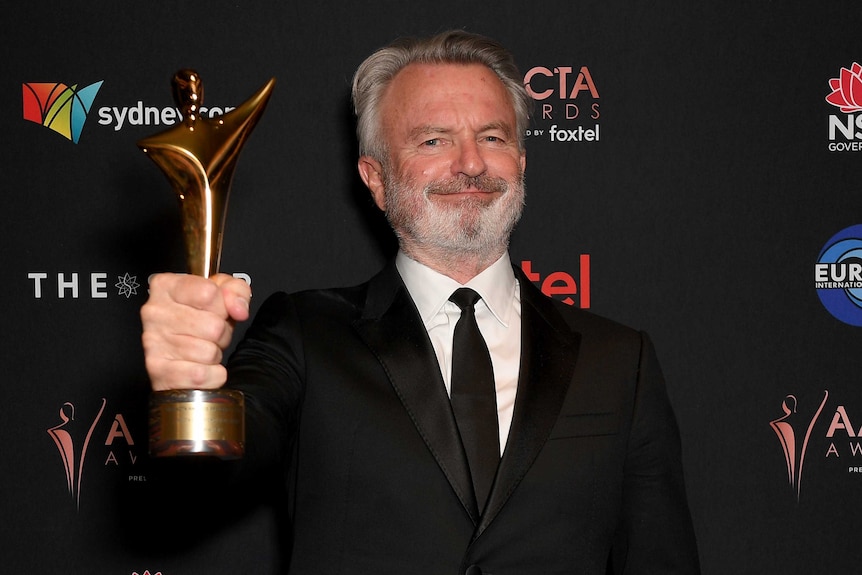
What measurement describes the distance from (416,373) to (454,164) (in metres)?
0.42

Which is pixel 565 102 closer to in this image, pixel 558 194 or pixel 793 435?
pixel 558 194

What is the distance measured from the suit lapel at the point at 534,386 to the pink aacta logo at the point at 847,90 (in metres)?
0.95

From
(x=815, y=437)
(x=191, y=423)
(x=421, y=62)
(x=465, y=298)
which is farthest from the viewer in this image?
(x=815, y=437)

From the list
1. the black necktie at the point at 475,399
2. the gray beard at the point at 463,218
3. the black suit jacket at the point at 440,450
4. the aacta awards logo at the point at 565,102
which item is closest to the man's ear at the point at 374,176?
the gray beard at the point at 463,218

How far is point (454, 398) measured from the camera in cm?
178

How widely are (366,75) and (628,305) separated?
0.81 metres

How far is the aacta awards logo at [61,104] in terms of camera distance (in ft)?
7.88

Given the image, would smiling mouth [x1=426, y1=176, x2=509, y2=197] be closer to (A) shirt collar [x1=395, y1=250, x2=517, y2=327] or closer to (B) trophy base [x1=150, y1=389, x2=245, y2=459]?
(A) shirt collar [x1=395, y1=250, x2=517, y2=327]

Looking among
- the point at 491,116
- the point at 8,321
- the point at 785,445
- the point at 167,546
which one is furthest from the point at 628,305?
the point at 8,321

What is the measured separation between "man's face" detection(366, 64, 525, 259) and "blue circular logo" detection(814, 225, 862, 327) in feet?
2.74

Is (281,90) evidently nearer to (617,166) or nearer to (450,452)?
(617,166)

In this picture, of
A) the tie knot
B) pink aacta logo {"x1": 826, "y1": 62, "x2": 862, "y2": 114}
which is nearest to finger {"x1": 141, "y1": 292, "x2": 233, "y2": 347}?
the tie knot

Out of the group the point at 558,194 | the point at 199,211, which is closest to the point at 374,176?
the point at 558,194

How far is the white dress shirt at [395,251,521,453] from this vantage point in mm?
1845
